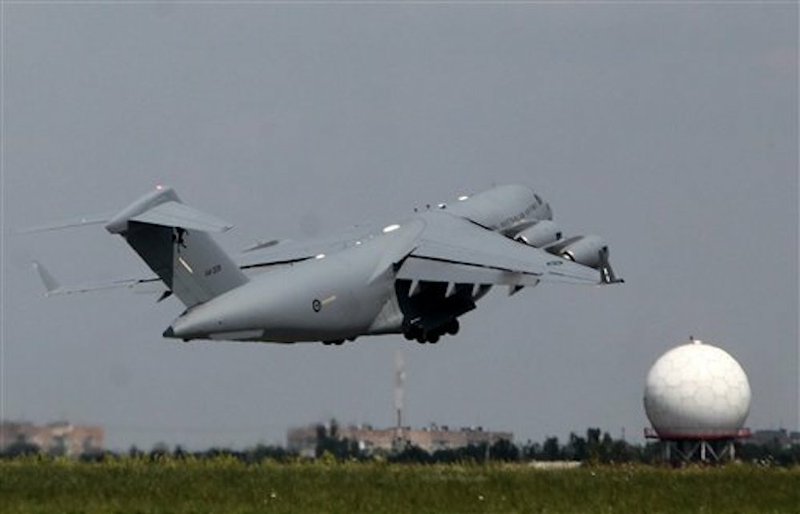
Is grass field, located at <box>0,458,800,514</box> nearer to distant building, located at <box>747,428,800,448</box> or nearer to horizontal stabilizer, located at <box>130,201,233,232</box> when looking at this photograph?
horizontal stabilizer, located at <box>130,201,233,232</box>

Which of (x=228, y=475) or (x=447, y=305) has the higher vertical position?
(x=447, y=305)

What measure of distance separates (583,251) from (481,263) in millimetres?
5238

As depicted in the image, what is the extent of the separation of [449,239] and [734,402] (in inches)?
797

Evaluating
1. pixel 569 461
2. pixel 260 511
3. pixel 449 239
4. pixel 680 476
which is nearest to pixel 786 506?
pixel 680 476

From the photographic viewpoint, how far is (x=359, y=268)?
58500 mm

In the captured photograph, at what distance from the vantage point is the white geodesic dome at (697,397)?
7538 centimetres

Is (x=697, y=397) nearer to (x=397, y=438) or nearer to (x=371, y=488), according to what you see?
(x=397, y=438)

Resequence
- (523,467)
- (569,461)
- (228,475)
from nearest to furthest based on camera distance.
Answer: (228,475), (523,467), (569,461)

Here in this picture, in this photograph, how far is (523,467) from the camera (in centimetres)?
4897

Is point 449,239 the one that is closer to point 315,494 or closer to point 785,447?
point 785,447

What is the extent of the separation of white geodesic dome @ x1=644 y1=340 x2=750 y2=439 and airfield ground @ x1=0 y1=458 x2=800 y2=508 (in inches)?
1064

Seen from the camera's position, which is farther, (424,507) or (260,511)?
(424,507)

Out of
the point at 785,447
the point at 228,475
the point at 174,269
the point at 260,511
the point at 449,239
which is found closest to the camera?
the point at 260,511

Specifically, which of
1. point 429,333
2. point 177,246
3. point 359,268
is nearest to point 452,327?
point 429,333
